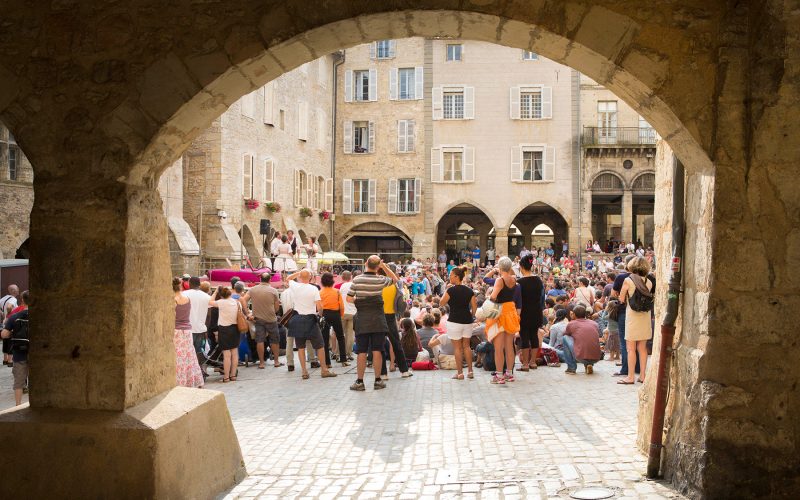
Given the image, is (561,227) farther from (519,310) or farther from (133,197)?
(133,197)

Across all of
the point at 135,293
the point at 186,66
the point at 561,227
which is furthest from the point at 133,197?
the point at 561,227

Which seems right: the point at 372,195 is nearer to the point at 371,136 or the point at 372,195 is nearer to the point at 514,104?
the point at 371,136

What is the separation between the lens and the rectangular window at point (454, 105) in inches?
1244

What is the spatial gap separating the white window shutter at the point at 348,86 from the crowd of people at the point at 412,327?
21680mm

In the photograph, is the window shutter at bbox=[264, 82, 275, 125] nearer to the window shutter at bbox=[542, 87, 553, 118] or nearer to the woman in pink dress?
the window shutter at bbox=[542, 87, 553, 118]

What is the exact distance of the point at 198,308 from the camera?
9070 millimetres

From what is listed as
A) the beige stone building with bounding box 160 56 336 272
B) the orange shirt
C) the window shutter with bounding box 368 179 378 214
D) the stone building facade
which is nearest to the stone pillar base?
the orange shirt

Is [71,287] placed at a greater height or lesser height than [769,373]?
greater

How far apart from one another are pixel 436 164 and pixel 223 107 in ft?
90.5

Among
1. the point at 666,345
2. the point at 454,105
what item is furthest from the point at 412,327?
the point at 454,105

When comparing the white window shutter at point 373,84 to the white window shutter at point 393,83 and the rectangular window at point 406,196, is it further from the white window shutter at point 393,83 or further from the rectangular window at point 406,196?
the rectangular window at point 406,196

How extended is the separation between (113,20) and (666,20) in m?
3.04

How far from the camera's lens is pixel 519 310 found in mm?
9219

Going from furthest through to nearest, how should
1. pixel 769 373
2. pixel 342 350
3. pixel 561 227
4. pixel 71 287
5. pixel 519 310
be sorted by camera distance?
pixel 561 227 < pixel 342 350 < pixel 519 310 < pixel 71 287 < pixel 769 373
